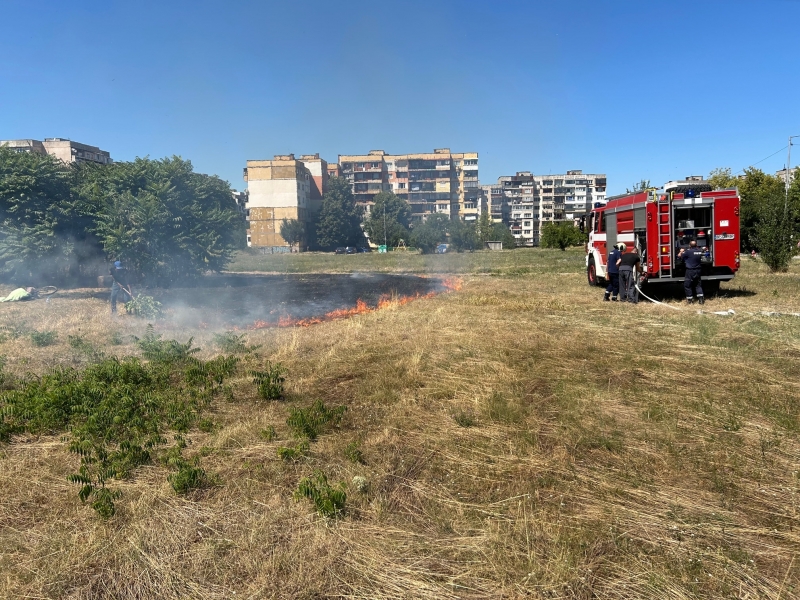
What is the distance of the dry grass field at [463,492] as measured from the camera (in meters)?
2.89

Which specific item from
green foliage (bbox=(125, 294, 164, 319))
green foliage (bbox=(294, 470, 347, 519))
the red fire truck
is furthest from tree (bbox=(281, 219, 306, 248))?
green foliage (bbox=(294, 470, 347, 519))

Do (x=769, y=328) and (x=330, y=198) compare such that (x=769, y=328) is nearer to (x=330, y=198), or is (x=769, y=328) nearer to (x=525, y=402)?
(x=525, y=402)

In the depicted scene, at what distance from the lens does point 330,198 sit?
75.2 meters

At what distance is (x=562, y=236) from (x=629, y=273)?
43.0 m

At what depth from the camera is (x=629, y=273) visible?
1350 cm

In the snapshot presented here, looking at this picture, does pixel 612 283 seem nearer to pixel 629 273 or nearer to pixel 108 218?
pixel 629 273

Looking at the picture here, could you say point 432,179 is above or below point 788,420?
above

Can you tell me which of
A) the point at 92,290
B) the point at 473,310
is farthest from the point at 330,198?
the point at 473,310

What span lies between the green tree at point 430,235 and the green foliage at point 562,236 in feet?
42.9

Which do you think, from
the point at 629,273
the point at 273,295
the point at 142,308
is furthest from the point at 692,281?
the point at 142,308

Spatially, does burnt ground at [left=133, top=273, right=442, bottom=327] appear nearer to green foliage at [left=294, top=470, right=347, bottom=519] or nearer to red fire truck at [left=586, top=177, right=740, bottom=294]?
red fire truck at [left=586, top=177, right=740, bottom=294]

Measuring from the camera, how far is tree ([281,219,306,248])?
7369 cm

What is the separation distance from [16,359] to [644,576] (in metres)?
8.92

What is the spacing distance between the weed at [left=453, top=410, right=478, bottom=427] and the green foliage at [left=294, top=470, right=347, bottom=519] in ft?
5.51
